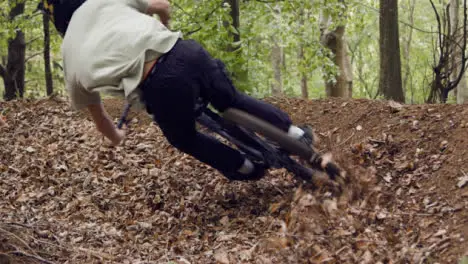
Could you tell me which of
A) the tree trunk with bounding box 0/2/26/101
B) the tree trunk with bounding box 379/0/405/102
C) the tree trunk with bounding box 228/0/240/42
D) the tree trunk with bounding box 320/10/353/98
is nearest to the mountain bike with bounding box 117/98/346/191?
the tree trunk with bounding box 379/0/405/102

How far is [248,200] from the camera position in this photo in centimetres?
522

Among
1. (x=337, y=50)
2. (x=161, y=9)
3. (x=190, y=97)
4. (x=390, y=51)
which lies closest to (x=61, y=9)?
(x=161, y=9)

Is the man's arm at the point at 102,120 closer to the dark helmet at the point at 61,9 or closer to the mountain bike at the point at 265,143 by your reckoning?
the mountain bike at the point at 265,143

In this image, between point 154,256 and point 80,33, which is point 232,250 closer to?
point 154,256

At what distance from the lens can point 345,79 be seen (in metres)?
13.2

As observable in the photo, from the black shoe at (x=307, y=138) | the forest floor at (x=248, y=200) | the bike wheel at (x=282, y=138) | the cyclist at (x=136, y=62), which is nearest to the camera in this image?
the cyclist at (x=136, y=62)

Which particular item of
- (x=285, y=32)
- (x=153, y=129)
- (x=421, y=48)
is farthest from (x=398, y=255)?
(x=421, y=48)

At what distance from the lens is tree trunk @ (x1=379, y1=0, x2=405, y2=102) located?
7.75 meters

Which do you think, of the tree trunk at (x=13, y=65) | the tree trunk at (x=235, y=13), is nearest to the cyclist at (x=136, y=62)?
the tree trunk at (x=235, y=13)

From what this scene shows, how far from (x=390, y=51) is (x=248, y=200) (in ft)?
12.2

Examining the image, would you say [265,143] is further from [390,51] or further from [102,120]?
[390,51]

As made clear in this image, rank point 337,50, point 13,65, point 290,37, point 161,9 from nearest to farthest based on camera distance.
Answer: point 161,9 < point 290,37 < point 13,65 < point 337,50

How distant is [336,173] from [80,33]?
225 cm

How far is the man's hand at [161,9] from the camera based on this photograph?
4.07 m
